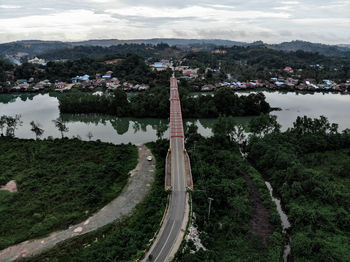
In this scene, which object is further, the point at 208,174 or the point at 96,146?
the point at 96,146

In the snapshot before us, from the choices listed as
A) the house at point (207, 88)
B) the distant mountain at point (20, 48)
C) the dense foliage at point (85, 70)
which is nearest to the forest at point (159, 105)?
the house at point (207, 88)

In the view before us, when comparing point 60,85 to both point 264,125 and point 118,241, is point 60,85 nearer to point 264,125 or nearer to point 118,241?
point 264,125

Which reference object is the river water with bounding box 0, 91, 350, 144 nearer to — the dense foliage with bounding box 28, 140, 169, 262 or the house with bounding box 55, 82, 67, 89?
the house with bounding box 55, 82, 67, 89

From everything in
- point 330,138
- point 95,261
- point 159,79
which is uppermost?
point 159,79

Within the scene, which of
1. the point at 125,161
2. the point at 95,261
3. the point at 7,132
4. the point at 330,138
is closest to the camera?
the point at 95,261

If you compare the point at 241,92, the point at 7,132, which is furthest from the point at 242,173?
the point at 241,92

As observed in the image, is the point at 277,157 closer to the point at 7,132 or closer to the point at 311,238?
the point at 311,238

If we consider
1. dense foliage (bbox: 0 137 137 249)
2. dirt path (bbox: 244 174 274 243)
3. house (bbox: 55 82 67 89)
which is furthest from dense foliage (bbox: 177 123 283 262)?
house (bbox: 55 82 67 89)
